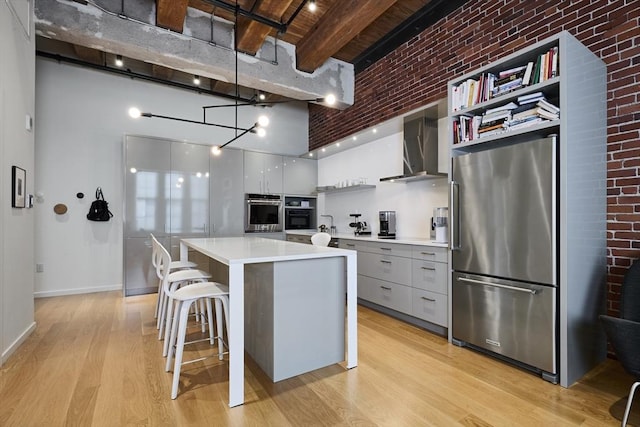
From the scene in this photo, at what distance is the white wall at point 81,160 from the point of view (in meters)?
4.46

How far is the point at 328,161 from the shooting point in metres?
6.03

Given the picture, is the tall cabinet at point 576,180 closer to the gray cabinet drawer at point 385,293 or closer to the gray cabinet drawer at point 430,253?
the gray cabinet drawer at point 430,253

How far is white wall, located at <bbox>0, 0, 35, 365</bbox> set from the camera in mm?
2449

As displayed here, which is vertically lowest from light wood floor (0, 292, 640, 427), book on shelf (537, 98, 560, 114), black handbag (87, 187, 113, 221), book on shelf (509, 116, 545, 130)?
light wood floor (0, 292, 640, 427)

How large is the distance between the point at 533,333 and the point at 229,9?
417 cm

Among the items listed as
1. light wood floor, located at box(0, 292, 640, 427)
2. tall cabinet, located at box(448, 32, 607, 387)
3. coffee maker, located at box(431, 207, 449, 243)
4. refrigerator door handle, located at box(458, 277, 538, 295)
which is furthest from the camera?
coffee maker, located at box(431, 207, 449, 243)

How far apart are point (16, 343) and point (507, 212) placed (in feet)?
13.7

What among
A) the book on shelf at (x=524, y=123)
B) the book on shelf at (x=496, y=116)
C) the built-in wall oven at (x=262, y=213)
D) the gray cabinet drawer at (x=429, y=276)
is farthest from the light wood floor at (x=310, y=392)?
the built-in wall oven at (x=262, y=213)

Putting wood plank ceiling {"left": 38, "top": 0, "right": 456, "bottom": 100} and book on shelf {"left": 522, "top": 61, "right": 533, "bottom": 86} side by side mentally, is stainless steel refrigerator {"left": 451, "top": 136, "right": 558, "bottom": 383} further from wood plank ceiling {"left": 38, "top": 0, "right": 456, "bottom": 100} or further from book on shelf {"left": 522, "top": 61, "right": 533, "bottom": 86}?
wood plank ceiling {"left": 38, "top": 0, "right": 456, "bottom": 100}

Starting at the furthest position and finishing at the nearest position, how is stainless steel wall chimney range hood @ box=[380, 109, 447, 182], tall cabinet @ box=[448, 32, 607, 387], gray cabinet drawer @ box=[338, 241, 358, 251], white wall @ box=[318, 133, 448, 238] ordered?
gray cabinet drawer @ box=[338, 241, 358, 251]
white wall @ box=[318, 133, 448, 238]
stainless steel wall chimney range hood @ box=[380, 109, 447, 182]
tall cabinet @ box=[448, 32, 607, 387]

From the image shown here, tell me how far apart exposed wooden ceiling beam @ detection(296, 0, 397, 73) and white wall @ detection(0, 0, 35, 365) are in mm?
2904

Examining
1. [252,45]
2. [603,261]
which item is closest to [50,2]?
[252,45]

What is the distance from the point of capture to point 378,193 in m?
4.80

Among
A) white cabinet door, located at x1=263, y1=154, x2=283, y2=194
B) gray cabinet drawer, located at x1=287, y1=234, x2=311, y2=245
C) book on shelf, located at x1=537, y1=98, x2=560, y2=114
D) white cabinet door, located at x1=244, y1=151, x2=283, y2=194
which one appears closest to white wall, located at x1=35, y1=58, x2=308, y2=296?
white cabinet door, located at x1=244, y1=151, x2=283, y2=194
